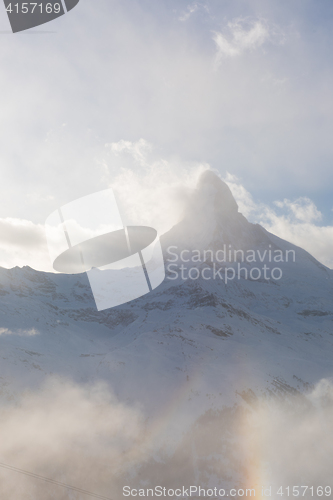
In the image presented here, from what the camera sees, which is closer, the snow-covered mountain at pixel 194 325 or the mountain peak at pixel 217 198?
the snow-covered mountain at pixel 194 325

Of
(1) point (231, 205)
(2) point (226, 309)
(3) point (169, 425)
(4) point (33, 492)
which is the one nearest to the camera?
(4) point (33, 492)

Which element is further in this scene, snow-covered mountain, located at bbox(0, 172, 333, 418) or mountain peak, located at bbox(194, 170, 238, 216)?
mountain peak, located at bbox(194, 170, 238, 216)

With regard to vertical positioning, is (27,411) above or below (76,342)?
above

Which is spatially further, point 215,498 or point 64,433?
point 64,433

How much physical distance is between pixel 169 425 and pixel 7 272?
10505 cm

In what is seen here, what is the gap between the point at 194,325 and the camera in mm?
85000

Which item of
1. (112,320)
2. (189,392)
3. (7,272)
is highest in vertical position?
(189,392)

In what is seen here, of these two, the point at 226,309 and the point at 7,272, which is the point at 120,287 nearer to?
the point at 7,272

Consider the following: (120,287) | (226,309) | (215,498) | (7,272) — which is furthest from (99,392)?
(120,287)

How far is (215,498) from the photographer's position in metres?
31.2

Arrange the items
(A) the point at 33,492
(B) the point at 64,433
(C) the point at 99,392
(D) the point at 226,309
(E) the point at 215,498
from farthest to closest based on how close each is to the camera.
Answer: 1. (D) the point at 226,309
2. (C) the point at 99,392
3. (B) the point at 64,433
4. (E) the point at 215,498
5. (A) the point at 33,492

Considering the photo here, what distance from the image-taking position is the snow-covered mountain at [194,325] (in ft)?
145

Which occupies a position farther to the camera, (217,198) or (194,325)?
(217,198)

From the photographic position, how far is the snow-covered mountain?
44.2 metres
